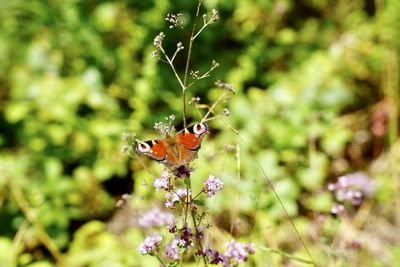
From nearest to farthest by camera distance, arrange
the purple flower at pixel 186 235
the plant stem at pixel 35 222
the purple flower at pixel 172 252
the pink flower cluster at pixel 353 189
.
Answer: the purple flower at pixel 186 235 < the purple flower at pixel 172 252 < the pink flower cluster at pixel 353 189 < the plant stem at pixel 35 222

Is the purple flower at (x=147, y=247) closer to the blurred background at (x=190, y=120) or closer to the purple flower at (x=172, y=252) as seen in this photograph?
the purple flower at (x=172, y=252)

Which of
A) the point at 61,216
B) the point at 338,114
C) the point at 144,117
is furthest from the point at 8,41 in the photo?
the point at 338,114

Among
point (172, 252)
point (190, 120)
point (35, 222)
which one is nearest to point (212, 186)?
point (172, 252)

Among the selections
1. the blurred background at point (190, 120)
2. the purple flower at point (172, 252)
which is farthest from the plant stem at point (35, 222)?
the purple flower at point (172, 252)

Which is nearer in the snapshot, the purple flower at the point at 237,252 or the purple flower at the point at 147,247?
the purple flower at the point at 147,247

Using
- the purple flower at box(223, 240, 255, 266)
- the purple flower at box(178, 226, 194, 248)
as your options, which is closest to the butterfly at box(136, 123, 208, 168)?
the purple flower at box(178, 226, 194, 248)

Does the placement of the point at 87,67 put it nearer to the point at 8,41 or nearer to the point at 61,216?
the point at 8,41

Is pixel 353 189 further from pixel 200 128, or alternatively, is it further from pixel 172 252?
pixel 200 128
